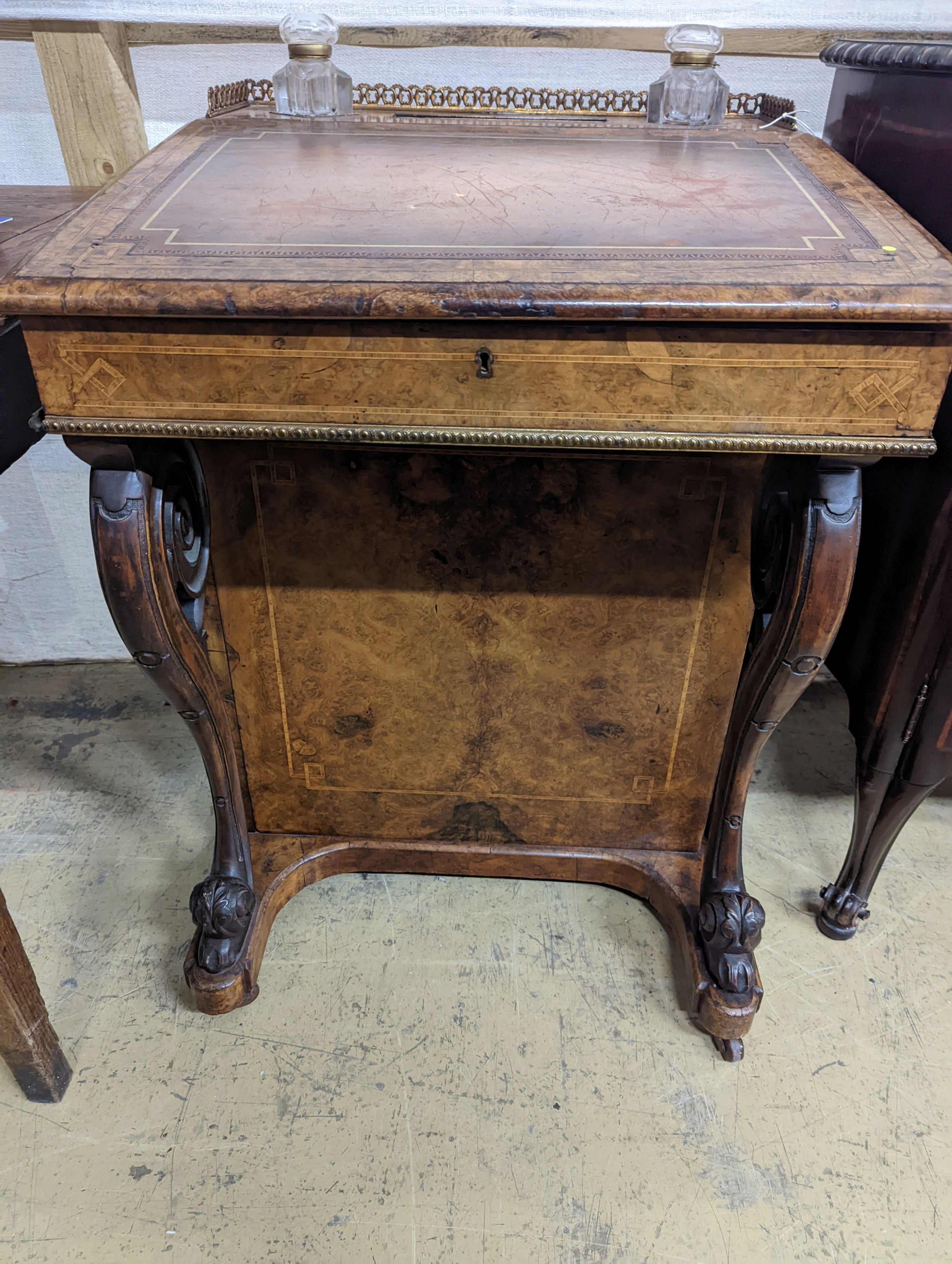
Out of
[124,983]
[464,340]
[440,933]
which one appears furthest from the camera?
[440,933]

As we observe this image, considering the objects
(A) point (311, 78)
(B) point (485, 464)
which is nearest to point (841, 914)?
(B) point (485, 464)

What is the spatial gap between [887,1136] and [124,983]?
1.22 meters

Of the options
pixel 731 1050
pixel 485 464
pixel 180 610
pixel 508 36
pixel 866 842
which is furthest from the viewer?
pixel 508 36

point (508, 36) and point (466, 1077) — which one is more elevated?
point (508, 36)

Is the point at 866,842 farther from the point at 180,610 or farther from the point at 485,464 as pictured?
the point at 180,610

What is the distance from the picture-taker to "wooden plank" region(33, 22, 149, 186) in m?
1.74

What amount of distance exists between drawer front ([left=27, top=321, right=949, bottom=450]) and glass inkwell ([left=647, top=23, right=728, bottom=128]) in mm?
761

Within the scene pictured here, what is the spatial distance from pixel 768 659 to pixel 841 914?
646 mm

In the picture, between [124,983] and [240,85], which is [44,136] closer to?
[240,85]

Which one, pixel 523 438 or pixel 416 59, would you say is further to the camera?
pixel 416 59

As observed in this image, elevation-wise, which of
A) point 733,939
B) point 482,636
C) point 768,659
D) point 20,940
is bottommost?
point 733,939

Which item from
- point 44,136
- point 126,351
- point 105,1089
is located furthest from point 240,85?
point 105,1089

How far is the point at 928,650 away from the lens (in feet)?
4.58

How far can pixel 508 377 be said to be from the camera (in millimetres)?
950
